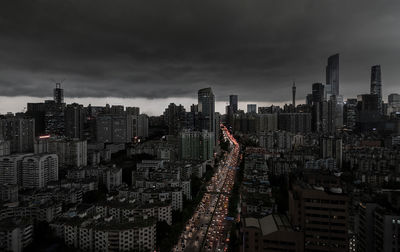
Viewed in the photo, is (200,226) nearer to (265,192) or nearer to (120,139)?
(265,192)

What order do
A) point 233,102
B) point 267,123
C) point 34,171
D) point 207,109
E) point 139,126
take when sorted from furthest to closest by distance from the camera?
point 233,102
point 267,123
point 139,126
point 207,109
point 34,171

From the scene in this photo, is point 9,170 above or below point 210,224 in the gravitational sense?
above

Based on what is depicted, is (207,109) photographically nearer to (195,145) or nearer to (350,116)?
(195,145)

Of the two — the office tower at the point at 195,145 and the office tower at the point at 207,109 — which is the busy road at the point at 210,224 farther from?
the office tower at the point at 207,109

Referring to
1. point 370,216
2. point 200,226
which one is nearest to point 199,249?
point 200,226

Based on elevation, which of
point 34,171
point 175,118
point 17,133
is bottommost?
point 34,171

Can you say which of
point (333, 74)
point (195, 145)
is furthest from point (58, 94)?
point (333, 74)

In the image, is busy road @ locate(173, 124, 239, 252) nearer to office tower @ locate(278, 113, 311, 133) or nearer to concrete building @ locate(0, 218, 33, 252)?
concrete building @ locate(0, 218, 33, 252)
